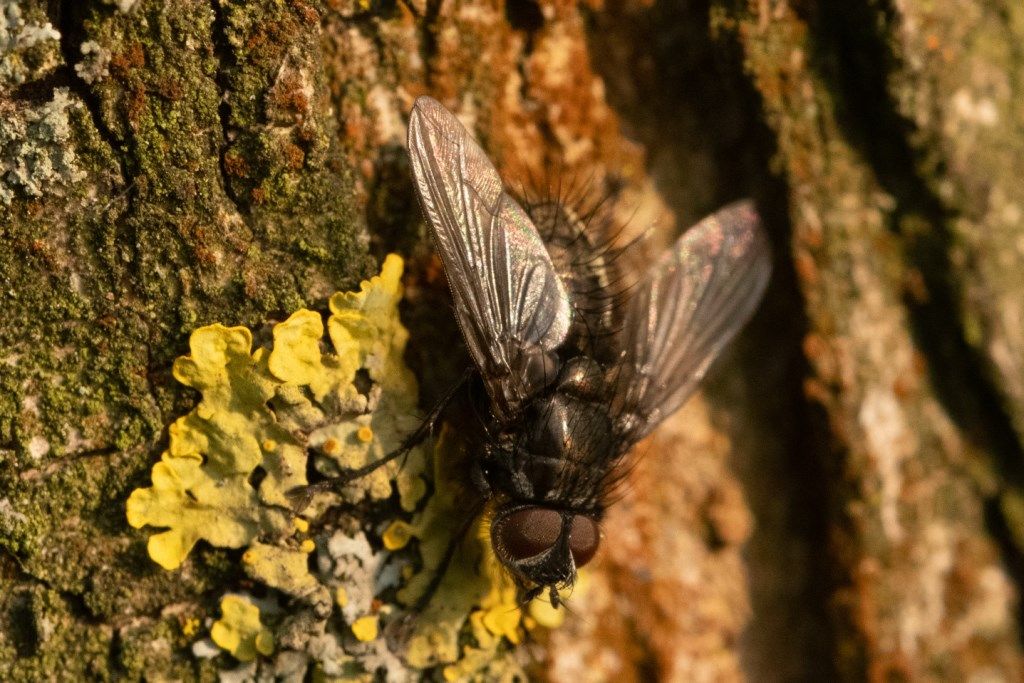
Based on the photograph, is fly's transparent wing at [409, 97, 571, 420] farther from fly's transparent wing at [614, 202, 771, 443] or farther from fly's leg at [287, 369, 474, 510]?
fly's transparent wing at [614, 202, 771, 443]

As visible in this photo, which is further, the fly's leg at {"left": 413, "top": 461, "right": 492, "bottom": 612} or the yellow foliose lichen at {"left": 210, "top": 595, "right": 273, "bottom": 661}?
the fly's leg at {"left": 413, "top": 461, "right": 492, "bottom": 612}

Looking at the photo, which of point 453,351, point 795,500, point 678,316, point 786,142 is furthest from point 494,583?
point 786,142

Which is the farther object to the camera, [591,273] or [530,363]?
[591,273]

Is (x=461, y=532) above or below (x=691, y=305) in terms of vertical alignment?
below

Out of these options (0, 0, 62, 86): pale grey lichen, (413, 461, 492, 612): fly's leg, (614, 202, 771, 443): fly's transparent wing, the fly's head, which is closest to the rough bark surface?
(0, 0, 62, 86): pale grey lichen

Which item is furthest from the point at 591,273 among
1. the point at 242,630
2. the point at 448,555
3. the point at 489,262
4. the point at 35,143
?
the point at 35,143

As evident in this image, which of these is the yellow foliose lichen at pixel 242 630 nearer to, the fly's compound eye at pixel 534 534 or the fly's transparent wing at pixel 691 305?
the fly's compound eye at pixel 534 534

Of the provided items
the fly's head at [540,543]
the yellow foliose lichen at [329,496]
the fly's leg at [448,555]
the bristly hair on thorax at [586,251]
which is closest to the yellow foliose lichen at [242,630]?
the yellow foliose lichen at [329,496]

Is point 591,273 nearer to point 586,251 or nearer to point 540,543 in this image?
point 586,251
